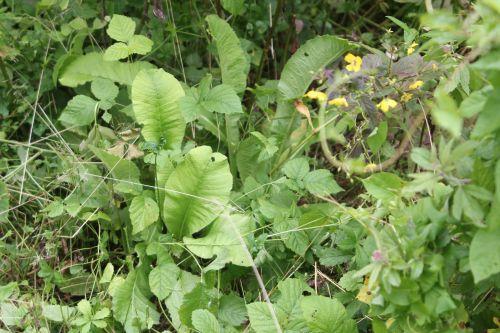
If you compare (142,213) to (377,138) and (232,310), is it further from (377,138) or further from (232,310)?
(377,138)

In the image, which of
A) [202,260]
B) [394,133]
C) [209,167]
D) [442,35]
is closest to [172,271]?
[202,260]

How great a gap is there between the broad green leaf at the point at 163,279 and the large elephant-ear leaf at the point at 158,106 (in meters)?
0.40

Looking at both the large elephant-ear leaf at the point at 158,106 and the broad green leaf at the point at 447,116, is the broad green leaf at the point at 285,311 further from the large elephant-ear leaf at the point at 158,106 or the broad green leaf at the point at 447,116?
the broad green leaf at the point at 447,116

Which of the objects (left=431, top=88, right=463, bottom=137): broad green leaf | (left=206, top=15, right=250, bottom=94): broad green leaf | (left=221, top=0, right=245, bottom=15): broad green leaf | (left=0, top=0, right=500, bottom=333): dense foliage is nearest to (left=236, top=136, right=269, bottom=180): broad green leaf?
(left=0, top=0, right=500, bottom=333): dense foliage

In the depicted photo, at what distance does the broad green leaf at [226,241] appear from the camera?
6.11ft

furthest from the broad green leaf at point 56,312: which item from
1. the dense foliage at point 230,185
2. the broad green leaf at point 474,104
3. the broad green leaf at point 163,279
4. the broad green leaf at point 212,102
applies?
the broad green leaf at point 474,104

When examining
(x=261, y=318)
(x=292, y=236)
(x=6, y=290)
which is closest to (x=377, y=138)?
(x=292, y=236)

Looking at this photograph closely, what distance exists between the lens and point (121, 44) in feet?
7.00

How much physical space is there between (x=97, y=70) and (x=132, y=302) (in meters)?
0.88

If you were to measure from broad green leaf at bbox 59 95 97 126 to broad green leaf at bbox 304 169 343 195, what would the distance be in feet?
2.51

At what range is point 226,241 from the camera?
6.33 feet

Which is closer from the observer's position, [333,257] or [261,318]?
[261,318]

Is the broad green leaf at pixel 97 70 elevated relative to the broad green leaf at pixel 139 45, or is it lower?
lower

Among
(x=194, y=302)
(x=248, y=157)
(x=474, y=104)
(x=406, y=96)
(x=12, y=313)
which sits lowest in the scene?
(x=12, y=313)
